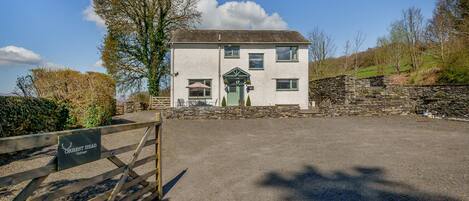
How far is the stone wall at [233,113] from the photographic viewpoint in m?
15.1

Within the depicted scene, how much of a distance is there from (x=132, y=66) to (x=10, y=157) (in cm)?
2006

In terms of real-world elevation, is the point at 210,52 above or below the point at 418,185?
above

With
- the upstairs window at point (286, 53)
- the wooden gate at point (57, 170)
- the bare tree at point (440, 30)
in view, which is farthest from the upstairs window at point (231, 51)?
the wooden gate at point (57, 170)

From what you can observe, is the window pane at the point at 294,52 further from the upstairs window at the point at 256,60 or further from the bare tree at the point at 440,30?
the bare tree at the point at 440,30

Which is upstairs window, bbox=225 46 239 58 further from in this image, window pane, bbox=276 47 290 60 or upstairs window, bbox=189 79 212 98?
window pane, bbox=276 47 290 60

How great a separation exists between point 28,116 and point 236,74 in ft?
50.8

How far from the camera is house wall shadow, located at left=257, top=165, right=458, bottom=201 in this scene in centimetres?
427

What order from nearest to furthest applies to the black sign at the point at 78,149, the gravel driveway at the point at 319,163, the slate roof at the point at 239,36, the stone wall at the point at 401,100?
the black sign at the point at 78,149 → the gravel driveway at the point at 319,163 → the stone wall at the point at 401,100 → the slate roof at the point at 239,36

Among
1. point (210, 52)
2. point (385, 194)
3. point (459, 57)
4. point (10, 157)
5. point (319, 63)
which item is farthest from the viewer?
point (319, 63)

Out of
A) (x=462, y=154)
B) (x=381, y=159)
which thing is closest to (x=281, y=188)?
(x=381, y=159)

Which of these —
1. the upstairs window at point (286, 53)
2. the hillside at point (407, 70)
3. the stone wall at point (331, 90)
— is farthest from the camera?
the upstairs window at point (286, 53)

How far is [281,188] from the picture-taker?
4770 millimetres

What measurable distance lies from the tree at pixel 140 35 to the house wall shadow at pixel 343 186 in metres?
21.9

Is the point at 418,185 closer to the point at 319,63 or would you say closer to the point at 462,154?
the point at 462,154
